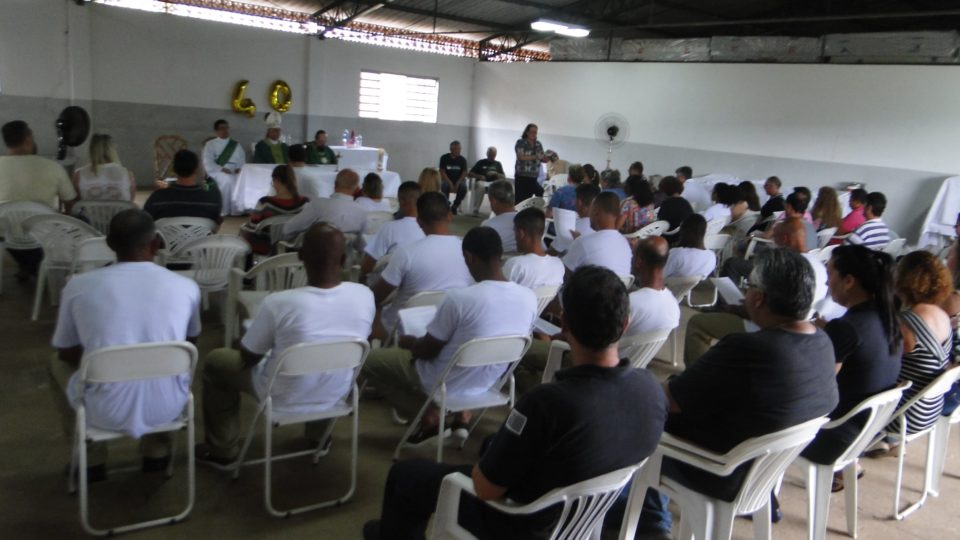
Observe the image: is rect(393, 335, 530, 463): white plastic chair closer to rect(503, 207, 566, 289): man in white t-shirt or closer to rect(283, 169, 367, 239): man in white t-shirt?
rect(503, 207, 566, 289): man in white t-shirt

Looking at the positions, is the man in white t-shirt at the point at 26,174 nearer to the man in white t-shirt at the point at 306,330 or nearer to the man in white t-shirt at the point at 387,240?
the man in white t-shirt at the point at 387,240

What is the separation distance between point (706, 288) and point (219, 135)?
6673 millimetres

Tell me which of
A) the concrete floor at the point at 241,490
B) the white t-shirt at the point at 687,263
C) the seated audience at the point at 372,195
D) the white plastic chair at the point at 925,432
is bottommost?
the concrete floor at the point at 241,490

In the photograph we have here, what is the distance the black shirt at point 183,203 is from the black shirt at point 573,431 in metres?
3.64

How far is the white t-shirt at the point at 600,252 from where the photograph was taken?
4312mm

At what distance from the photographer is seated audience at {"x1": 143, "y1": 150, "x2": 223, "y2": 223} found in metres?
4.58

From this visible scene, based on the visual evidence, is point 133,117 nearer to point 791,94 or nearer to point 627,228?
point 627,228

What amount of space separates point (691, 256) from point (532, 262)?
4.99 ft

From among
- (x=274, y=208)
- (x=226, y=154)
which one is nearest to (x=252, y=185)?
(x=226, y=154)

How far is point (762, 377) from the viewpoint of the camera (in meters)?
2.08

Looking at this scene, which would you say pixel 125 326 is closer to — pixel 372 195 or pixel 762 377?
pixel 762 377

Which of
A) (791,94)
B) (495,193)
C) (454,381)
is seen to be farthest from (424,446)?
(791,94)

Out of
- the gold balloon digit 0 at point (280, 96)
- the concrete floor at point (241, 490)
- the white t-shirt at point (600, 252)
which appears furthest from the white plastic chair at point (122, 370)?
the gold balloon digit 0 at point (280, 96)

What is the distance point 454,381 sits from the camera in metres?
2.97
